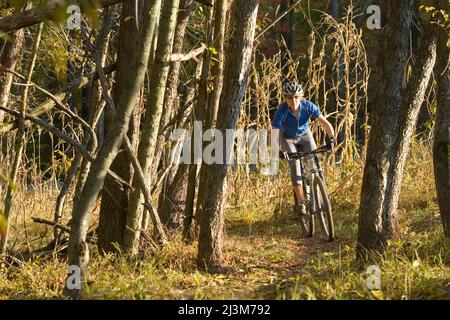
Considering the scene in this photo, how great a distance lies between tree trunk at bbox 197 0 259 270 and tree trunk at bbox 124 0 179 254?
57 centimetres

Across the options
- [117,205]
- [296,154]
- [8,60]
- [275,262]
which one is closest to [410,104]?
[296,154]

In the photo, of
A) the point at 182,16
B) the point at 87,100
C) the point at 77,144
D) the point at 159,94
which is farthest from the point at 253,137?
the point at 87,100

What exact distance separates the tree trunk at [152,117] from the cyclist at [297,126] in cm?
187

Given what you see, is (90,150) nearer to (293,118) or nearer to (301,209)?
(293,118)

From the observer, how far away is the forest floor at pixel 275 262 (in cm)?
552

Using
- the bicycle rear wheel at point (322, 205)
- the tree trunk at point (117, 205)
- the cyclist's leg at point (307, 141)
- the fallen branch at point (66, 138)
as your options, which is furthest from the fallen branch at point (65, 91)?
the bicycle rear wheel at point (322, 205)

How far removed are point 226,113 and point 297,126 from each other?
2.23 meters

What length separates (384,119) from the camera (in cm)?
643

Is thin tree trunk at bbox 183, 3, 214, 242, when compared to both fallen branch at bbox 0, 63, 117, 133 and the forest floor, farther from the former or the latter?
fallen branch at bbox 0, 63, 117, 133

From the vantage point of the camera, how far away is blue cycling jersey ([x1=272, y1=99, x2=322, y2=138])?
8.75m

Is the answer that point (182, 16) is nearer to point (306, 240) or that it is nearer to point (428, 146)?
point (306, 240)

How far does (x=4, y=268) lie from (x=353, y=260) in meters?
3.18

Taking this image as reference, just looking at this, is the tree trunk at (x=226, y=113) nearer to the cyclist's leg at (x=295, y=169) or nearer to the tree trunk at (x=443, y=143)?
the tree trunk at (x=443, y=143)

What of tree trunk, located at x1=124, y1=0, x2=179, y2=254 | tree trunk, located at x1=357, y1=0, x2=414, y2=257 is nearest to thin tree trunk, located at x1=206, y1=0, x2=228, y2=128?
tree trunk, located at x1=124, y1=0, x2=179, y2=254
